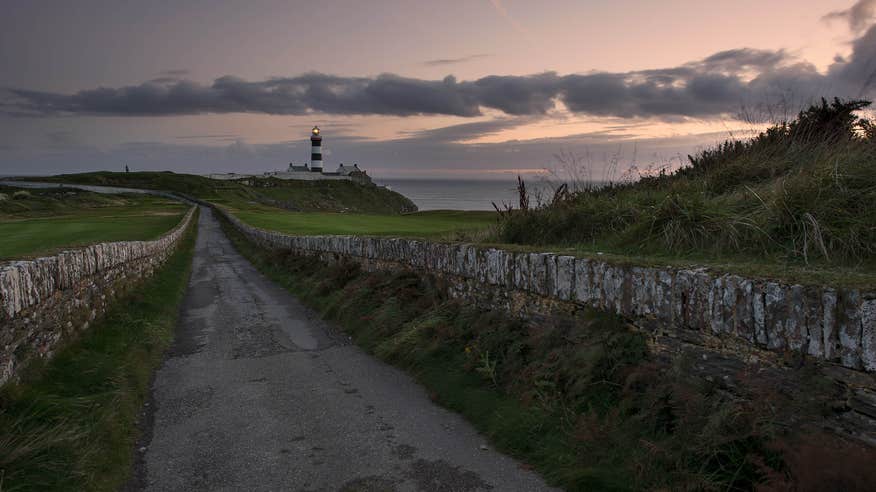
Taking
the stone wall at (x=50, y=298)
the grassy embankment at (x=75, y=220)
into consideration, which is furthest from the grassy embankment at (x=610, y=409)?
the grassy embankment at (x=75, y=220)

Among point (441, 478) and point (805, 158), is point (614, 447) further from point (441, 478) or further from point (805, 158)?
point (805, 158)

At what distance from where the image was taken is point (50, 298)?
6.78 m

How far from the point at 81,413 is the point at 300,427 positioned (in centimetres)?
212

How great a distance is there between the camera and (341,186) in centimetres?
13425

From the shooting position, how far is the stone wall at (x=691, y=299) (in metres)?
3.53

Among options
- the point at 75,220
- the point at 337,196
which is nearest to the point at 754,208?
the point at 75,220

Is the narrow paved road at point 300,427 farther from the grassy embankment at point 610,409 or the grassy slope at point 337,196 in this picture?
the grassy slope at point 337,196

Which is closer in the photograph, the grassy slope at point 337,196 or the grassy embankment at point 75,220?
the grassy embankment at point 75,220

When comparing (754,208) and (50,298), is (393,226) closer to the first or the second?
(50,298)

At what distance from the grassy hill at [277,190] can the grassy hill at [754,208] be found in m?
75.2

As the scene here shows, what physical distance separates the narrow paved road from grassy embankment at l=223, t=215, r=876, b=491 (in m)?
0.34

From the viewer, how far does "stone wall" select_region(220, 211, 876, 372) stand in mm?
3529

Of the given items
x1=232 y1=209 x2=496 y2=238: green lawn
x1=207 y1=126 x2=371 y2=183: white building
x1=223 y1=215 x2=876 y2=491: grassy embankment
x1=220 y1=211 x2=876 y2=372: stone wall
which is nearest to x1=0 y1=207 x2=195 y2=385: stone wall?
x1=223 y1=215 x2=876 y2=491: grassy embankment

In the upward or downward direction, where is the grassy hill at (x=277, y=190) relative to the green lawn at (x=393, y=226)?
upward
